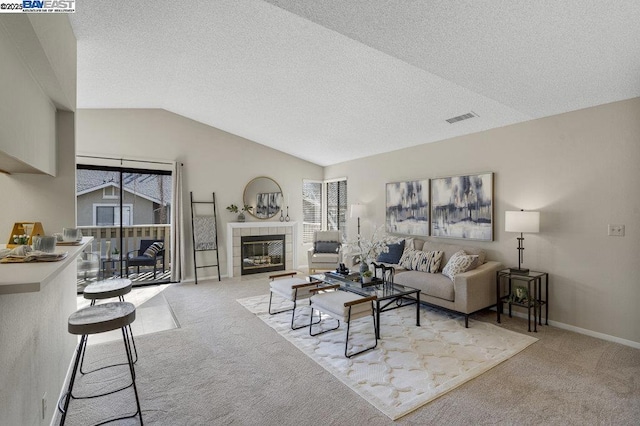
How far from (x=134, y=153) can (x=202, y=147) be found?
120 cm

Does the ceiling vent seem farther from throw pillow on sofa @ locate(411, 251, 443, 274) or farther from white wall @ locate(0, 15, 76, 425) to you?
white wall @ locate(0, 15, 76, 425)

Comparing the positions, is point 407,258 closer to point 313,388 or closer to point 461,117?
point 461,117

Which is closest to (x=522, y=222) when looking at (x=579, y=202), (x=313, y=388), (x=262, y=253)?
(x=579, y=202)

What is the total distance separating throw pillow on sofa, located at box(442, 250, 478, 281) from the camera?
12.5ft

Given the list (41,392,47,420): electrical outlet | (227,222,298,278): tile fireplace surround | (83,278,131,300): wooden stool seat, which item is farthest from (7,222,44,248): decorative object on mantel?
(227,222,298,278): tile fireplace surround

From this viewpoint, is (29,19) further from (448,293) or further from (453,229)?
(453,229)

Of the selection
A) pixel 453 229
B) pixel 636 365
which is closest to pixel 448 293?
pixel 453 229

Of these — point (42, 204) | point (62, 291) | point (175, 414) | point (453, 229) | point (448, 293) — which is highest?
point (42, 204)

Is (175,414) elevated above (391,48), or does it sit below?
below

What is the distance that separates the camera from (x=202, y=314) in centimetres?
414

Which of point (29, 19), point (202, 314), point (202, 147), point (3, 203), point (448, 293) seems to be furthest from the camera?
point (202, 147)

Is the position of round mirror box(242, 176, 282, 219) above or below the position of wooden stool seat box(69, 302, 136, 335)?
above

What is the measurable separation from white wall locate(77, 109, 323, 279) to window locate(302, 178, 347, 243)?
0.21m

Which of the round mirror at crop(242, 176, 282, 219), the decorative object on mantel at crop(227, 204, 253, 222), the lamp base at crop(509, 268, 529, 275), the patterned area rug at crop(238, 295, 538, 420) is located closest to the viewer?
the patterned area rug at crop(238, 295, 538, 420)
